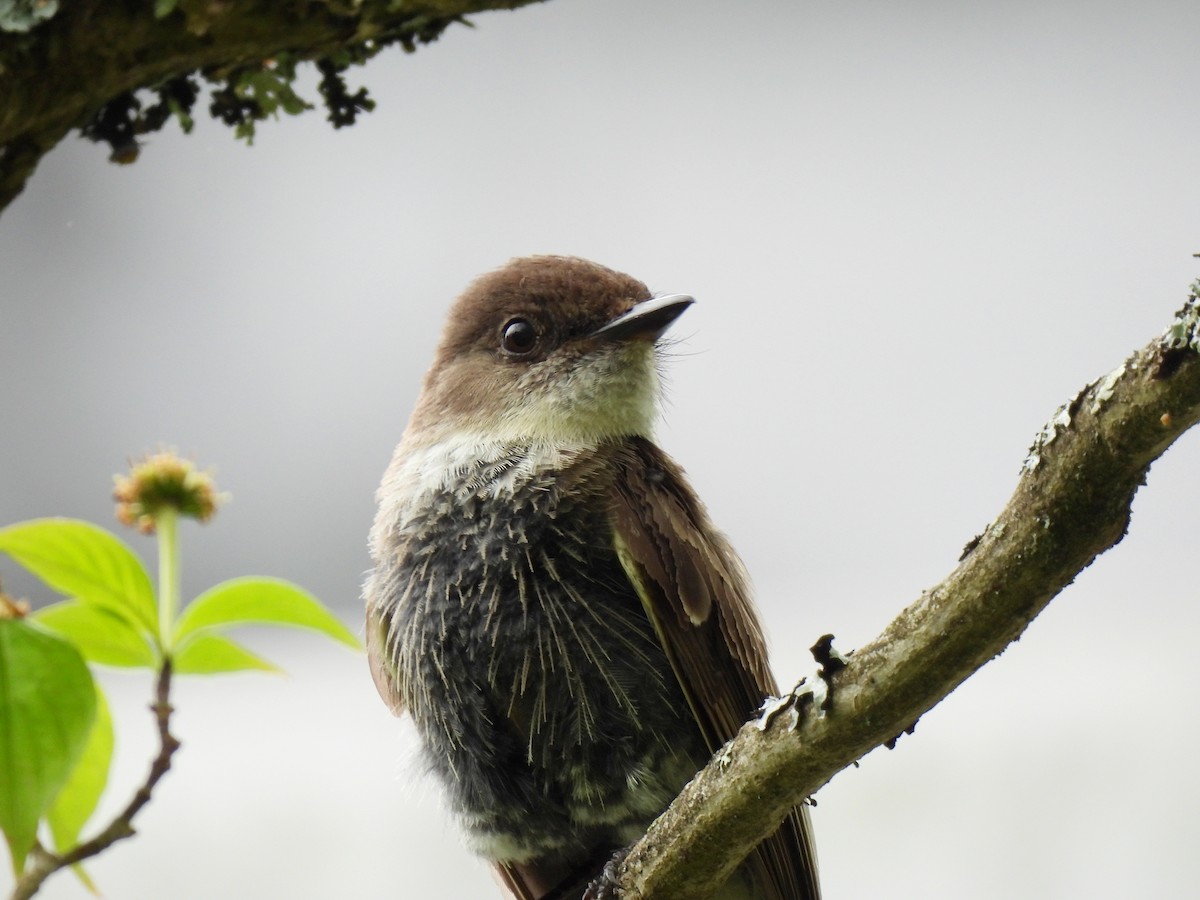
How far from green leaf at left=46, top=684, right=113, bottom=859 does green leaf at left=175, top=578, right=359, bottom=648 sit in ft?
0.57

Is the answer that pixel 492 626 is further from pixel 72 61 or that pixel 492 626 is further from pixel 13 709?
pixel 72 61

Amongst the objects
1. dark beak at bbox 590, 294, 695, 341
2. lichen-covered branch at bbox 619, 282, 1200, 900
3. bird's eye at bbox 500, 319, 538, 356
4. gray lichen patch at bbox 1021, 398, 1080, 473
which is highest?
bird's eye at bbox 500, 319, 538, 356

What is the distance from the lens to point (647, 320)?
118 inches

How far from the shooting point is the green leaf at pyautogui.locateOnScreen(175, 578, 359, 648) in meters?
1.97

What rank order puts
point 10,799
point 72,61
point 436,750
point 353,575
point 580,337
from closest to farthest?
1. point 10,799
2. point 72,61
3. point 436,750
4. point 580,337
5. point 353,575

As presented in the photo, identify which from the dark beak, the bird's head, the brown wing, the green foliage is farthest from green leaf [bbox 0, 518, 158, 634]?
the dark beak

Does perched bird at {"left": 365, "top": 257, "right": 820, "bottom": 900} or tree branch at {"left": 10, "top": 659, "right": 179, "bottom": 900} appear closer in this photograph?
tree branch at {"left": 10, "top": 659, "right": 179, "bottom": 900}

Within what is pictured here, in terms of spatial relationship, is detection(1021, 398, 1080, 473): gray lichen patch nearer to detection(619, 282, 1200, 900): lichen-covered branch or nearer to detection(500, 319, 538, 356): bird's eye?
detection(619, 282, 1200, 900): lichen-covered branch

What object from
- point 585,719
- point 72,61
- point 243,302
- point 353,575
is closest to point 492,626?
point 585,719

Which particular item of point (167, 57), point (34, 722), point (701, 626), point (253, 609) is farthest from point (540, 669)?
point (167, 57)

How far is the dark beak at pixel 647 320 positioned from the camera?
2961 millimetres

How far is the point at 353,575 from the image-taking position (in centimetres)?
638

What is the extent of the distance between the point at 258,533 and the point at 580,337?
3964 mm

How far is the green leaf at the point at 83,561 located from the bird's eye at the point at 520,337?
135cm
